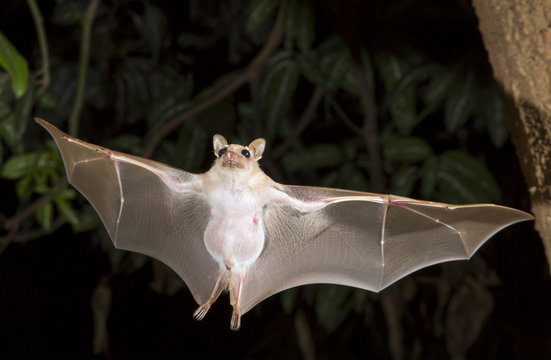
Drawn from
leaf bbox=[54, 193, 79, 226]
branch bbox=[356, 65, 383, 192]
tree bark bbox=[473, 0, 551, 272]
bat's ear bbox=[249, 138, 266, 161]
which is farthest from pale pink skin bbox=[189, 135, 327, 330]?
leaf bbox=[54, 193, 79, 226]

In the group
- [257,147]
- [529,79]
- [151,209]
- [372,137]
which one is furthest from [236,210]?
[372,137]

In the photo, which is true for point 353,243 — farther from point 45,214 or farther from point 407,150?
point 45,214

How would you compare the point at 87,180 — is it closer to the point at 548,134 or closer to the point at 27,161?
the point at 548,134

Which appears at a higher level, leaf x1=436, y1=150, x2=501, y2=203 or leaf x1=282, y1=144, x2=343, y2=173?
leaf x1=282, y1=144, x2=343, y2=173

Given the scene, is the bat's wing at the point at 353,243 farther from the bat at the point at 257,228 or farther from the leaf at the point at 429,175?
the leaf at the point at 429,175

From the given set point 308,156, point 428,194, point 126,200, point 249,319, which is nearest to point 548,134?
point 126,200

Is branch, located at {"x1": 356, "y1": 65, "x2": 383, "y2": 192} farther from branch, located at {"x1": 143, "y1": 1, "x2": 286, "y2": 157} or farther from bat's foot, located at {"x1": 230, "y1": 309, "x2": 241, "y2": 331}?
bat's foot, located at {"x1": 230, "y1": 309, "x2": 241, "y2": 331}
